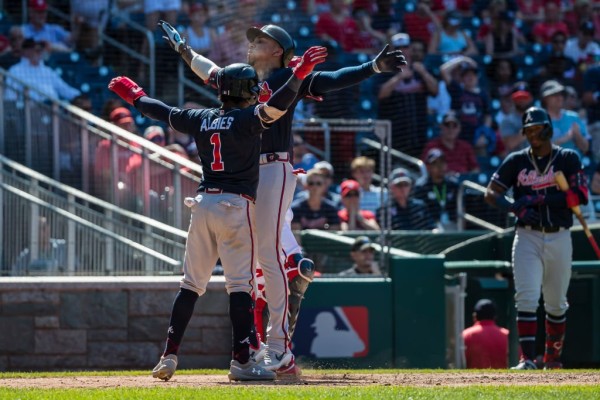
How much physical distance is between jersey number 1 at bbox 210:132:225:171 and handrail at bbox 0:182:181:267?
12.2 ft

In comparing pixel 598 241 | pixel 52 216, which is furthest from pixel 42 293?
pixel 598 241

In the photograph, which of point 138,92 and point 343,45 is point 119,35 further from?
point 138,92

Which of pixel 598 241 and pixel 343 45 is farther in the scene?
pixel 343 45

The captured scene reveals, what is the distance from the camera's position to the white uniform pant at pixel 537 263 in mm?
8992

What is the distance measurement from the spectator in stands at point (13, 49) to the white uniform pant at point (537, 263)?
258 inches

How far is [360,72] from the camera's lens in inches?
260

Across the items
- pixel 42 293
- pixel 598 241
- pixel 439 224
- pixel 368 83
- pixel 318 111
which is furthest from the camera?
pixel 368 83

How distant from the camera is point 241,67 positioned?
6.50m

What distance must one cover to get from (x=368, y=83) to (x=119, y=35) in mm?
3062

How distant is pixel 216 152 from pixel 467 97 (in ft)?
28.9

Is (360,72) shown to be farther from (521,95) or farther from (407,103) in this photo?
(521,95)

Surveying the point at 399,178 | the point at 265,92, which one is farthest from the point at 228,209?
the point at 399,178

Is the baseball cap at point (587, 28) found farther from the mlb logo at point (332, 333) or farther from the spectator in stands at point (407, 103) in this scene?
the mlb logo at point (332, 333)

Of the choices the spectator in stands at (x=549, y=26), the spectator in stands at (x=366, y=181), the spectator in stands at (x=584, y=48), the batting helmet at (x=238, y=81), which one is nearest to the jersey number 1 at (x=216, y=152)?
the batting helmet at (x=238, y=81)
